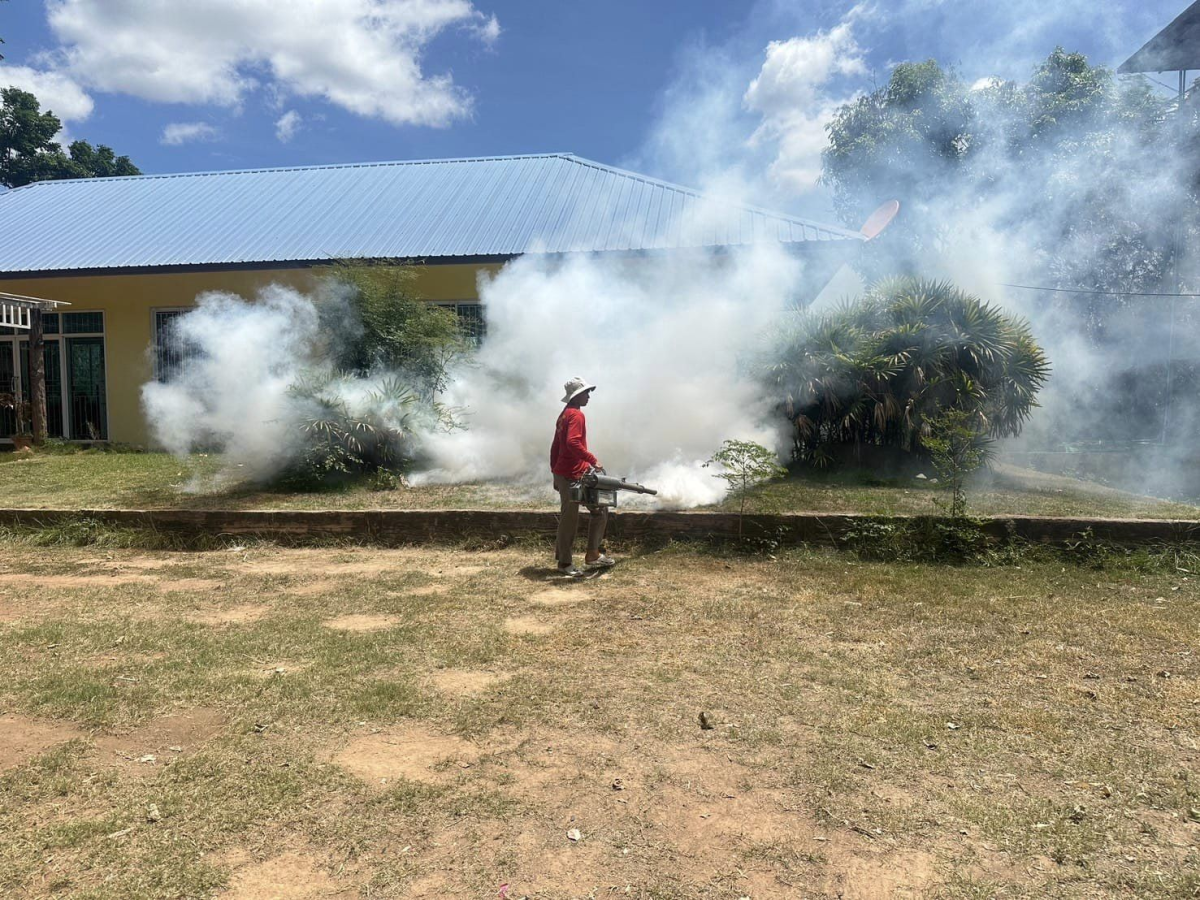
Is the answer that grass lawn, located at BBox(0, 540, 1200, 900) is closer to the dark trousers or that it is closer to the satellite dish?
the dark trousers

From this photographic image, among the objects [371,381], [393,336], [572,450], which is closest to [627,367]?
[393,336]

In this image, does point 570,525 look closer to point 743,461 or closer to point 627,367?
point 743,461

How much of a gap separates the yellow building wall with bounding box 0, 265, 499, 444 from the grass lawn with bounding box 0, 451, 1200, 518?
13.5 feet

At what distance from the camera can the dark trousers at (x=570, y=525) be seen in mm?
6188

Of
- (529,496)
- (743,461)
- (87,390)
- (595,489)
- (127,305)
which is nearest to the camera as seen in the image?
(595,489)

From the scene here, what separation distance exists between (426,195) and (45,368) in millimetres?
8072

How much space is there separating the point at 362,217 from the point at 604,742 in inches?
551

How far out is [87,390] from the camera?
48.8ft

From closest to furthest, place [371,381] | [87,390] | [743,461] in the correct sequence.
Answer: [743,461] < [371,381] < [87,390]

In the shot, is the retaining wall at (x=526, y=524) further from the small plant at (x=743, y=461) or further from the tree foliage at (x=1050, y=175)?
the tree foliage at (x=1050, y=175)

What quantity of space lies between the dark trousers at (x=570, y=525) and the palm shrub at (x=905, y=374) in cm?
470

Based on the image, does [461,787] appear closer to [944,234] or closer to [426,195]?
[944,234]

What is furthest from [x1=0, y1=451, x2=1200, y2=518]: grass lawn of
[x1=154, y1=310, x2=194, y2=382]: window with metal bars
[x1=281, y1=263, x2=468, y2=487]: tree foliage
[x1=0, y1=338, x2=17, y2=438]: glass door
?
[x1=0, y1=338, x2=17, y2=438]: glass door

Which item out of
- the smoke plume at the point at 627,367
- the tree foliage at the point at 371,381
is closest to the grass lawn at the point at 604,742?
the tree foliage at the point at 371,381
